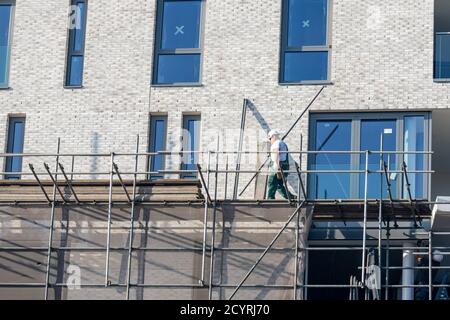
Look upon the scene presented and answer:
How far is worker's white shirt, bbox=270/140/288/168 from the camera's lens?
25.8 metres

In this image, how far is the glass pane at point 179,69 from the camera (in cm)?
2861

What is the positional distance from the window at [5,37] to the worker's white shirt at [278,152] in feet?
19.5

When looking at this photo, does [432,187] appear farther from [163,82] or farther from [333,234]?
[163,82]

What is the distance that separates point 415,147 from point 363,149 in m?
0.93

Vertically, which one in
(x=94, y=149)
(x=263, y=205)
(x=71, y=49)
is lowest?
(x=263, y=205)

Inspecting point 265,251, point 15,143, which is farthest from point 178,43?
point 265,251

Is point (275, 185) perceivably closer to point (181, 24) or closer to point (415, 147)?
point (415, 147)

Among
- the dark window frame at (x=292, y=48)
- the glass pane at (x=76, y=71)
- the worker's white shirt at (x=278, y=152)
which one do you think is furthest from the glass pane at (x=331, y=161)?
the glass pane at (x=76, y=71)

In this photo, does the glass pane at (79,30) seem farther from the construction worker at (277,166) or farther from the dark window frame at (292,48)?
the construction worker at (277,166)

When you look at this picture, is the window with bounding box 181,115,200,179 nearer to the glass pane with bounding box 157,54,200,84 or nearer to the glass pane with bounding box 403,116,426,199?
the glass pane with bounding box 157,54,200,84

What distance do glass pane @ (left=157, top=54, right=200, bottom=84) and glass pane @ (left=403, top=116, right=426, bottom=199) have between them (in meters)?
3.98

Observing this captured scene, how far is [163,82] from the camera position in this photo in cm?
2867

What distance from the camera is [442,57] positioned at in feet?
92.6

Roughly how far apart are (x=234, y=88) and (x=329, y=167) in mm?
2285
